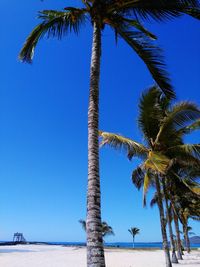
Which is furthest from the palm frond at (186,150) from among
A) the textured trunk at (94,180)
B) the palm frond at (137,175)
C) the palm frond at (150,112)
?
the textured trunk at (94,180)

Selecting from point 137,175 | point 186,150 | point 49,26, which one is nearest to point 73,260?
point 137,175

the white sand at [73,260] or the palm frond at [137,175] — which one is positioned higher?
the palm frond at [137,175]

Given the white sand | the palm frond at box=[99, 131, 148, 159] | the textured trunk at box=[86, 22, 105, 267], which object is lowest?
the white sand

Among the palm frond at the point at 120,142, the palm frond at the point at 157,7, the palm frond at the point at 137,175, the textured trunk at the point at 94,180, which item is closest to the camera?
the textured trunk at the point at 94,180

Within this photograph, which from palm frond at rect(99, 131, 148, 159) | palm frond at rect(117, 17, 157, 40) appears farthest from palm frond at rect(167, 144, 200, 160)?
palm frond at rect(117, 17, 157, 40)

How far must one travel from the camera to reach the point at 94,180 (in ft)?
18.7

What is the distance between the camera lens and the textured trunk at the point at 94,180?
201 inches

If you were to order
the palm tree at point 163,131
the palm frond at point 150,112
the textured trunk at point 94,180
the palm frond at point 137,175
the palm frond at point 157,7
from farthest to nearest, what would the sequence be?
the palm frond at point 137,175, the palm frond at point 150,112, the palm tree at point 163,131, the palm frond at point 157,7, the textured trunk at point 94,180

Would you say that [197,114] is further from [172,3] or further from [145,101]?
[172,3]

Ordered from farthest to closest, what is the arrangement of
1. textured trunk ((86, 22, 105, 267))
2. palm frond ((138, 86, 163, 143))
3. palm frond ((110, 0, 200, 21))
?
palm frond ((138, 86, 163, 143))
palm frond ((110, 0, 200, 21))
textured trunk ((86, 22, 105, 267))

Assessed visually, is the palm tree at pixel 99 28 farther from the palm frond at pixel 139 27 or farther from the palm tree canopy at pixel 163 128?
the palm tree canopy at pixel 163 128

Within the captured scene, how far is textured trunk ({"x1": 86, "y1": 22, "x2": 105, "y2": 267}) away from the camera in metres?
5.11

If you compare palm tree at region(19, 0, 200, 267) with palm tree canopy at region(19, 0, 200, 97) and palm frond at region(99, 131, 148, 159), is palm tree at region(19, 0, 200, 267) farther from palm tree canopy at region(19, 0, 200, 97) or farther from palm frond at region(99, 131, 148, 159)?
palm frond at region(99, 131, 148, 159)

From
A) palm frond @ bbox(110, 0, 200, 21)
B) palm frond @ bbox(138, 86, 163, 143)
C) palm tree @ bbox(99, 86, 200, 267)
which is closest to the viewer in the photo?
palm frond @ bbox(110, 0, 200, 21)
